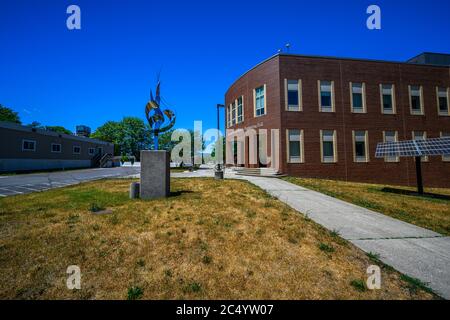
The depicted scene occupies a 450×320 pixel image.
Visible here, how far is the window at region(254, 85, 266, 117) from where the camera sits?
71.2 ft

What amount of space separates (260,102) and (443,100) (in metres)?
20.6

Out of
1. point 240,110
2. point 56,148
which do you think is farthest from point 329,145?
point 56,148

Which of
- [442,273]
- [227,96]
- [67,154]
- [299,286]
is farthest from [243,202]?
[67,154]

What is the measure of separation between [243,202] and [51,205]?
7520mm

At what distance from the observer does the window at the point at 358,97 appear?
20969 mm

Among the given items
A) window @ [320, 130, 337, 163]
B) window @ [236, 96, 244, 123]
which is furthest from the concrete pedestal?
window @ [236, 96, 244, 123]

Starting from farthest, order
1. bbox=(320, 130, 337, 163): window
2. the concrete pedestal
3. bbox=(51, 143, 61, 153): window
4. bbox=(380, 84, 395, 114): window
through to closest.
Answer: bbox=(51, 143, 61, 153): window, bbox=(380, 84, 395, 114): window, bbox=(320, 130, 337, 163): window, the concrete pedestal

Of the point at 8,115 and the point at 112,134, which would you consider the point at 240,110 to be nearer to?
the point at 112,134

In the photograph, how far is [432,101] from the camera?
2272cm

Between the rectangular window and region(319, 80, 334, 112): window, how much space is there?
5527 mm

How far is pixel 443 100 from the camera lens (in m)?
23.2

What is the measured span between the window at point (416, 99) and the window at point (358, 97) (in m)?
5.92

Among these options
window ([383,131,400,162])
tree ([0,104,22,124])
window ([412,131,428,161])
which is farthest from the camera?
tree ([0,104,22,124])

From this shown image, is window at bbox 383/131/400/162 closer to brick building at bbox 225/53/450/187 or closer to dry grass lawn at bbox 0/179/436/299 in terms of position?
brick building at bbox 225/53/450/187
